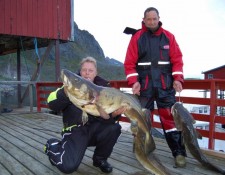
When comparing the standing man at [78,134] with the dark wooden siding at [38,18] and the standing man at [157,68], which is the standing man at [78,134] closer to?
the standing man at [157,68]

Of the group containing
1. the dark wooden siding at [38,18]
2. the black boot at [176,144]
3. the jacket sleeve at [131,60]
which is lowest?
the black boot at [176,144]

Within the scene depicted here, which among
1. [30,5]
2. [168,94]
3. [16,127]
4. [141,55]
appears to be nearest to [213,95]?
[168,94]

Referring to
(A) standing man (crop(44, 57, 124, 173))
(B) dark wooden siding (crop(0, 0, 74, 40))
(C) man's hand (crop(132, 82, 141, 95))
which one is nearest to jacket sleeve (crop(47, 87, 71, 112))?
(A) standing man (crop(44, 57, 124, 173))

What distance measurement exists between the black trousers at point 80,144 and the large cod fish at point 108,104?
491 millimetres

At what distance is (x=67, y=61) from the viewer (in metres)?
58.2

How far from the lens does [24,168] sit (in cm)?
422

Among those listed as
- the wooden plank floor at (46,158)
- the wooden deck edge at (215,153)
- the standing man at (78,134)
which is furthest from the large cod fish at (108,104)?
the wooden deck edge at (215,153)

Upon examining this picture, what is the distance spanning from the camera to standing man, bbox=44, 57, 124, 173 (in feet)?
12.4

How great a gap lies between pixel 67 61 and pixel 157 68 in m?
54.6

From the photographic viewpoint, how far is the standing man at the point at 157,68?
4.47 meters

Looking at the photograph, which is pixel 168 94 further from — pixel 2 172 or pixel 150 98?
pixel 2 172

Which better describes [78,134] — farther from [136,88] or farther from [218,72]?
[218,72]

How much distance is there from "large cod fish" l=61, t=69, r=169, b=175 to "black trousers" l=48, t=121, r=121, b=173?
0.49 m

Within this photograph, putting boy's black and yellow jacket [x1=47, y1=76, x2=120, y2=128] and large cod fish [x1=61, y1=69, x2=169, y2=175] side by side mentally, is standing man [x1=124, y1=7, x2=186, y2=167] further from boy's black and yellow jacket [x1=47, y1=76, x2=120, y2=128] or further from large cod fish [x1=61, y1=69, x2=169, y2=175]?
large cod fish [x1=61, y1=69, x2=169, y2=175]
